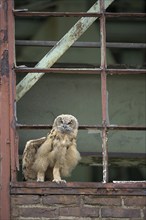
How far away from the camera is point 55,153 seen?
6.82m

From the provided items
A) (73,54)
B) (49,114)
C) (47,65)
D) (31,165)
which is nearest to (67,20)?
(73,54)

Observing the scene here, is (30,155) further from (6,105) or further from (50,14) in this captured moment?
(50,14)

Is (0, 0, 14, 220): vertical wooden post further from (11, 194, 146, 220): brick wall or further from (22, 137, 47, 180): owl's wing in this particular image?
(22, 137, 47, 180): owl's wing

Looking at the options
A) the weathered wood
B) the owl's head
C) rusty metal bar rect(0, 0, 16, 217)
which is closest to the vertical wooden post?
rusty metal bar rect(0, 0, 16, 217)

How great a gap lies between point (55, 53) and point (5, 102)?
64cm

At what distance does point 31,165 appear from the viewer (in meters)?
6.93

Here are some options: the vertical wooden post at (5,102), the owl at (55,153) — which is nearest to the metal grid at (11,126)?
the vertical wooden post at (5,102)

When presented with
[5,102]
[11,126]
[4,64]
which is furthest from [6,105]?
[4,64]

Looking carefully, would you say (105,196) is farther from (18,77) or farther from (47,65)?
(18,77)

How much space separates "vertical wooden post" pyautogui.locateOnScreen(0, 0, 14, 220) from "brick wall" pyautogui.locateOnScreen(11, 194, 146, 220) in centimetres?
8

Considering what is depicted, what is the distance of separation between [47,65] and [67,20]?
154 cm

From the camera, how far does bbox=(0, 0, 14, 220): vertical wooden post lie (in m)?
6.63

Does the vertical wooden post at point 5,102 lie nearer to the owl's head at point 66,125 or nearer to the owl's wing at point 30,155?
the owl's wing at point 30,155

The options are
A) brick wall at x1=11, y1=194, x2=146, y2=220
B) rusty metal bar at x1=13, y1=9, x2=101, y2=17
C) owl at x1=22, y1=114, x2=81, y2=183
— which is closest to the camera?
brick wall at x1=11, y1=194, x2=146, y2=220
